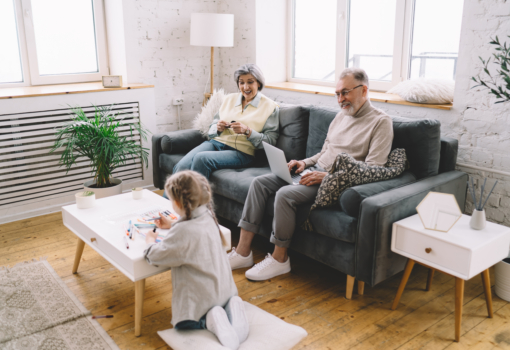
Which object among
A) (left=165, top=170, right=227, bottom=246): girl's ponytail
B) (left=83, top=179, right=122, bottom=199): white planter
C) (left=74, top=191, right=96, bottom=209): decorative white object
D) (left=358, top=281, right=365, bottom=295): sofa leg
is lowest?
(left=358, top=281, right=365, bottom=295): sofa leg

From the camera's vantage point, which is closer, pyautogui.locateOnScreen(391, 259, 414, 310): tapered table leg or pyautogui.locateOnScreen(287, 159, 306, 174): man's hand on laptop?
pyautogui.locateOnScreen(391, 259, 414, 310): tapered table leg

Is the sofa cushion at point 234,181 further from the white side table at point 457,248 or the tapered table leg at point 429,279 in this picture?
the tapered table leg at point 429,279

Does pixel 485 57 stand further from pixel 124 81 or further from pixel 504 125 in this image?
pixel 124 81

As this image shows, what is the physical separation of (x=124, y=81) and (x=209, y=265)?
8.44ft

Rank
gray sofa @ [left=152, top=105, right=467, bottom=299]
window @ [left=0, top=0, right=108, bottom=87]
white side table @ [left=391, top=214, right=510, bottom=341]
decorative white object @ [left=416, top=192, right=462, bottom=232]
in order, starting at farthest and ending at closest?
1. window @ [left=0, top=0, right=108, bottom=87]
2. gray sofa @ [left=152, top=105, right=467, bottom=299]
3. decorative white object @ [left=416, top=192, right=462, bottom=232]
4. white side table @ [left=391, top=214, right=510, bottom=341]

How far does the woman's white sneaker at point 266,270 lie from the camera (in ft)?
8.25

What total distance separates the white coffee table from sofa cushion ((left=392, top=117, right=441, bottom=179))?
1.12 m

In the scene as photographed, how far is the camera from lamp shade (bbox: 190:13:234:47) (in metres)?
3.72

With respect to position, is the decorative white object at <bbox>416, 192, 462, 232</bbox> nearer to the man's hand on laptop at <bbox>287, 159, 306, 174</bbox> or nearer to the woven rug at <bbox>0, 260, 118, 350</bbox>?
the man's hand on laptop at <bbox>287, 159, 306, 174</bbox>

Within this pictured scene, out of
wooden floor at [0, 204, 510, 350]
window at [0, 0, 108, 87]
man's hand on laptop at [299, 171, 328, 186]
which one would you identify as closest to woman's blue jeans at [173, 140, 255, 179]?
wooden floor at [0, 204, 510, 350]

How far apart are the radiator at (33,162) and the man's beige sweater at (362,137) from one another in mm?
1994

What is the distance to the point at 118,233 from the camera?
2.20 meters

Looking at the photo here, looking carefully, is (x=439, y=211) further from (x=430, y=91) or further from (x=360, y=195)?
(x=430, y=91)

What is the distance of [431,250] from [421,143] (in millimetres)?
695
